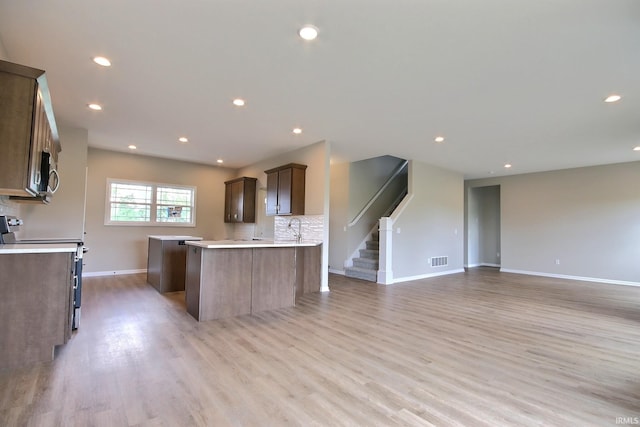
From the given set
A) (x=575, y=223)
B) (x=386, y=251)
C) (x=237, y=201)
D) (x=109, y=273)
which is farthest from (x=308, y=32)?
(x=575, y=223)

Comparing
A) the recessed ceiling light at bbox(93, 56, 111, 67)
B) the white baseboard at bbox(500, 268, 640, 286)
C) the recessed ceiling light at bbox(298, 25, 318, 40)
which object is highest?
the recessed ceiling light at bbox(93, 56, 111, 67)

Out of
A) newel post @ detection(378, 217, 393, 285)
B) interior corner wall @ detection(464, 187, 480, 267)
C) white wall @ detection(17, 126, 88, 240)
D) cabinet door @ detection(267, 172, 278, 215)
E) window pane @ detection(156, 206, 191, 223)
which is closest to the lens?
white wall @ detection(17, 126, 88, 240)

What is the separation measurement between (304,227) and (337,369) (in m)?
3.81

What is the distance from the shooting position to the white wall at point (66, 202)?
16.2 feet

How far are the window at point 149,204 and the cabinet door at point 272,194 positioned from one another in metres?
2.71

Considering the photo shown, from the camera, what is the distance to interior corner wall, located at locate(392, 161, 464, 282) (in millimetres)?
7023

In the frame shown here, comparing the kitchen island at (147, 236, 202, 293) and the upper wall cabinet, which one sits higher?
the upper wall cabinet

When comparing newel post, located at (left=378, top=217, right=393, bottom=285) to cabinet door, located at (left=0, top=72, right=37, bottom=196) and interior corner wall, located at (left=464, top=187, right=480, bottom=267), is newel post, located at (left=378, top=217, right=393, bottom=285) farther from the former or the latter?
cabinet door, located at (left=0, top=72, right=37, bottom=196)

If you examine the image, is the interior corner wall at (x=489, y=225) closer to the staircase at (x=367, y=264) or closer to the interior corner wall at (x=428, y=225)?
the interior corner wall at (x=428, y=225)

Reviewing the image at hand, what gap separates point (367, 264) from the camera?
7.37 meters

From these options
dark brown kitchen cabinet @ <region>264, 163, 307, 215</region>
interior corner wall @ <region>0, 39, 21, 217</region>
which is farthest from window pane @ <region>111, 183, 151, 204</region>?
dark brown kitchen cabinet @ <region>264, 163, 307, 215</region>

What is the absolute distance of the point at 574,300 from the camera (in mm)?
5312

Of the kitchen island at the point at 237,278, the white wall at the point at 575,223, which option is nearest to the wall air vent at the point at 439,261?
the white wall at the point at 575,223

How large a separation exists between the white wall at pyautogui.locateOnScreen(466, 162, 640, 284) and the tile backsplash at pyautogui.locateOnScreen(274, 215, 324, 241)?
6.27m
